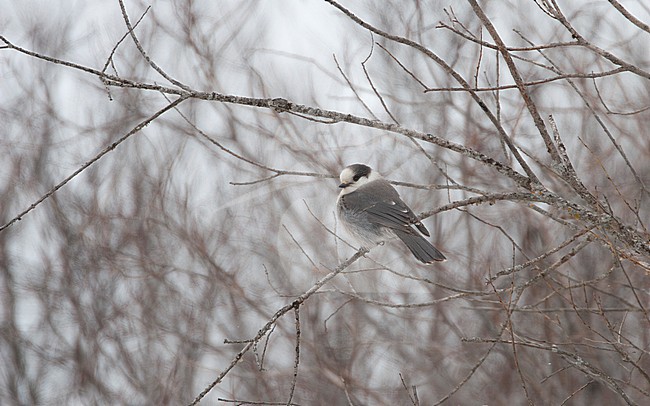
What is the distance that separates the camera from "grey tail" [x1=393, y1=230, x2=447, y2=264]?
13.9ft

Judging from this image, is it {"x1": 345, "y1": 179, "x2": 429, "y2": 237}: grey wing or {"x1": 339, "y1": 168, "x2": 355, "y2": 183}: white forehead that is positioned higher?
{"x1": 339, "y1": 168, "x2": 355, "y2": 183}: white forehead

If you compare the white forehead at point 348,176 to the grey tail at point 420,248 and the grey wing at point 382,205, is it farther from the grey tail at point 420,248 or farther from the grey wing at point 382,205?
the grey tail at point 420,248

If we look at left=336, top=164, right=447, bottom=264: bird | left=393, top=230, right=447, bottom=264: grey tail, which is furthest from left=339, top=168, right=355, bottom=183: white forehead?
left=393, top=230, right=447, bottom=264: grey tail

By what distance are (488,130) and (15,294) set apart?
731 centimetres

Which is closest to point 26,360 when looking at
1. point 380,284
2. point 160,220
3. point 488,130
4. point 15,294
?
point 15,294

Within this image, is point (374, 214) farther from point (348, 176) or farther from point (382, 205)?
point (348, 176)

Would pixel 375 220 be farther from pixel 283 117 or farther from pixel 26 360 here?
pixel 26 360

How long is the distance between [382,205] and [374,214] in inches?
3.1

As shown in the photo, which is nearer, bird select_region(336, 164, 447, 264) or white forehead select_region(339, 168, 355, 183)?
bird select_region(336, 164, 447, 264)

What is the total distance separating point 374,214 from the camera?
4707 millimetres

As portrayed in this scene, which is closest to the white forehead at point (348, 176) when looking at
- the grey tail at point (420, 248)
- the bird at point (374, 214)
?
the bird at point (374, 214)

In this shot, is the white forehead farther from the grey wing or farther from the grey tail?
the grey tail

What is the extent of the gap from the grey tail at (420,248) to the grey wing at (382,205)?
0.15 feet

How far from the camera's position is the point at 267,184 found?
26.3ft
